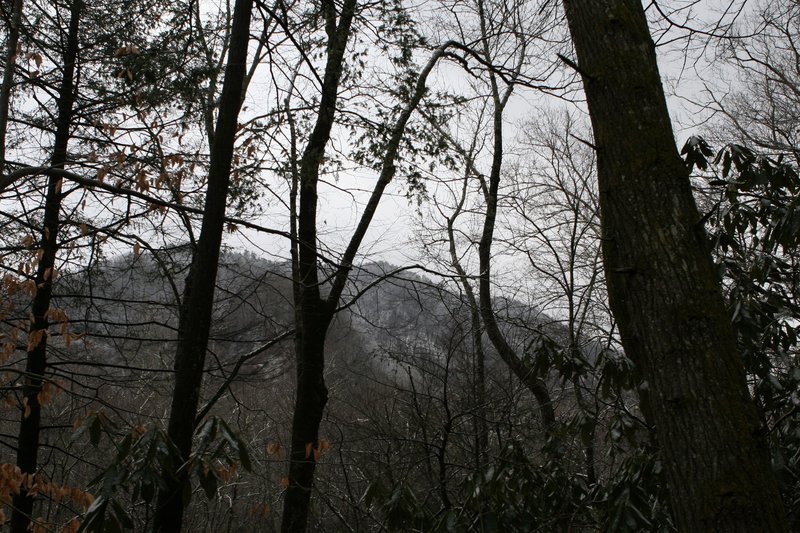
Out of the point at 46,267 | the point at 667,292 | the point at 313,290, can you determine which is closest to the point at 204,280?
the point at 667,292

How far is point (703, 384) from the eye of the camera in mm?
2207

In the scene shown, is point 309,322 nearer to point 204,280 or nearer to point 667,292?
point 204,280

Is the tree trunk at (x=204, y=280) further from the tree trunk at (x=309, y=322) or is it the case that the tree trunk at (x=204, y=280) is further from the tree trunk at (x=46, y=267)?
the tree trunk at (x=46, y=267)

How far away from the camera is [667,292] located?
2.33 meters

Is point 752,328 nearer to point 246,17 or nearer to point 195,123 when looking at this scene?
point 246,17

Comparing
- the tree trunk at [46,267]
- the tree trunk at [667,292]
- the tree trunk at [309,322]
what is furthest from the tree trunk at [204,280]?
the tree trunk at [46,267]

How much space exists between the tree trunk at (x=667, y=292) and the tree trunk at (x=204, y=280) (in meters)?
1.86

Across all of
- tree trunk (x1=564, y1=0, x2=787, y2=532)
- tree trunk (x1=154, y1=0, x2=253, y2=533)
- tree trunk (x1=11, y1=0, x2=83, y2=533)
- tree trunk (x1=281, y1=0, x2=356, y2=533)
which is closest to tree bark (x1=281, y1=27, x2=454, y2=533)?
tree trunk (x1=281, y1=0, x2=356, y2=533)

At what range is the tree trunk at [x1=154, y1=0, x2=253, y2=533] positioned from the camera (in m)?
3.15

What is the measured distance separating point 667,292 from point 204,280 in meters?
2.25

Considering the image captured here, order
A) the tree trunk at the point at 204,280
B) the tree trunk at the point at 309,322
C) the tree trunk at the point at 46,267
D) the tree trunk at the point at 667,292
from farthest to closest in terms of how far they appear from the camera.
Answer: the tree trunk at the point at 46,267, the tree trunk at the point at 309,322, the tree trunk at the point at 204,280, the tree trunk at the point at 667,292

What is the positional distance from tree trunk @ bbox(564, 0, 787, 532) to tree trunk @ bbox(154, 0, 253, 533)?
73.3 inches

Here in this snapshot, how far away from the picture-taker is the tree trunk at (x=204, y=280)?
3150mm

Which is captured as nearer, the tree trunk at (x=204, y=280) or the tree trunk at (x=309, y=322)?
the tree trunk at (x=204, y=280)
